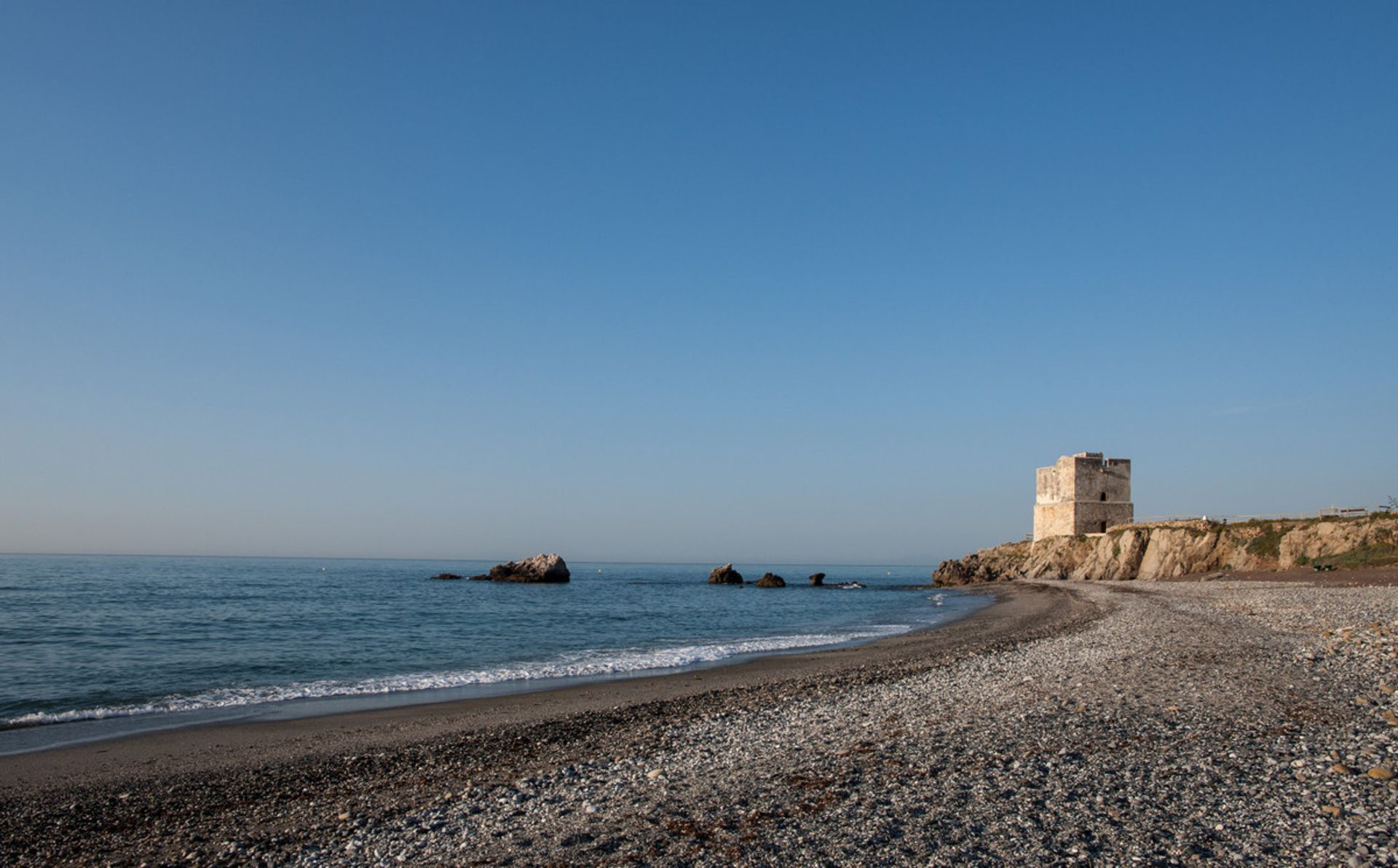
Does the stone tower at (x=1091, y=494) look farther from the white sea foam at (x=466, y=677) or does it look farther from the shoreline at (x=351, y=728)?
the shoreline at (x=351, y=728)

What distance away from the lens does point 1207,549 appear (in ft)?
152

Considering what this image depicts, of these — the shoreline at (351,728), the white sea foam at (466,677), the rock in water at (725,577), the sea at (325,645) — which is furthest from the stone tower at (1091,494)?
the shoreline at (351,728)

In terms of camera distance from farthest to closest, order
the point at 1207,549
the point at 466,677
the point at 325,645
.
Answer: the point at 1207,549
the point at 325,645
the point at 466,677

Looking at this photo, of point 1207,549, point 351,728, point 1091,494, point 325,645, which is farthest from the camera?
point 1091,494

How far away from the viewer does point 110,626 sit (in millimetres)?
29234

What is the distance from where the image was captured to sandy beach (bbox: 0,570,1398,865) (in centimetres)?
632

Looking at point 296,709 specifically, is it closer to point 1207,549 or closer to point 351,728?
point 351,728

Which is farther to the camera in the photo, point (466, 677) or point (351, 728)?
point (466, 677)

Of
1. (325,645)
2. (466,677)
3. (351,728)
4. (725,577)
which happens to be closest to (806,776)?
(351,728)

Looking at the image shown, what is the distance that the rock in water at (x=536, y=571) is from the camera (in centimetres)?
8456

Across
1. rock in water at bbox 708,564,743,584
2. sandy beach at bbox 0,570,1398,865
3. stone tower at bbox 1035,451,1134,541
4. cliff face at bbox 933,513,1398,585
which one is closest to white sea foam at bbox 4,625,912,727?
sandy beach at bbox 0,570,1398,865

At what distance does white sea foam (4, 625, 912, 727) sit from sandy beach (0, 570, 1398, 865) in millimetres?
2666

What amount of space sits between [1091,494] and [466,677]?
5653cm

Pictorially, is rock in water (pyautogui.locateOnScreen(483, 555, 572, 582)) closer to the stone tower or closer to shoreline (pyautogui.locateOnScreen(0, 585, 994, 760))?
the stone tower
